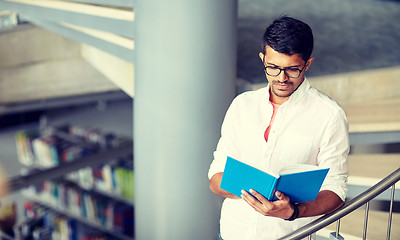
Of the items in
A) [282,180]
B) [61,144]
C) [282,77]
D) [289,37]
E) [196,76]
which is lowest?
[61,144]

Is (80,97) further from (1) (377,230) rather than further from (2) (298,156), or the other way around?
(2) (298,156)

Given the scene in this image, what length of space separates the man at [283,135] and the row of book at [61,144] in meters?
4.04

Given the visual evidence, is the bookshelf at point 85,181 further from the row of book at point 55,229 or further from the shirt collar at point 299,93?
the shirt collar at point 299,93

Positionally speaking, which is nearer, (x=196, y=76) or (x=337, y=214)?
(x=337, y=214)

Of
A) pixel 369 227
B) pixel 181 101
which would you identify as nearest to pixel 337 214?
pixel 369 227

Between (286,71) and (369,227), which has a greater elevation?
(286,71)

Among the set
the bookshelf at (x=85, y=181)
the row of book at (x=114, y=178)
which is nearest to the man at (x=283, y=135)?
the bookshelf at (x=85, y=181)

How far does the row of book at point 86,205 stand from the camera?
5.48 m

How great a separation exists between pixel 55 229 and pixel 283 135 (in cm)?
473

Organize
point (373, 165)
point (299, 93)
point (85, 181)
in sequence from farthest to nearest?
point (85, 181)
point (373, 165)
point (299, 93)

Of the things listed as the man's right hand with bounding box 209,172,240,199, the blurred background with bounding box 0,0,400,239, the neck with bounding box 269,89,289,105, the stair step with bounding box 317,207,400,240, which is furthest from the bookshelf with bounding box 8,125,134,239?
the neck with bounding box 269,89,289,105

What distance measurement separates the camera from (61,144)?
620 cm

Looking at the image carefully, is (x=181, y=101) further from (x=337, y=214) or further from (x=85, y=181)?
(x=85, y=181)

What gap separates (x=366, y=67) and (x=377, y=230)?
1154 mm
